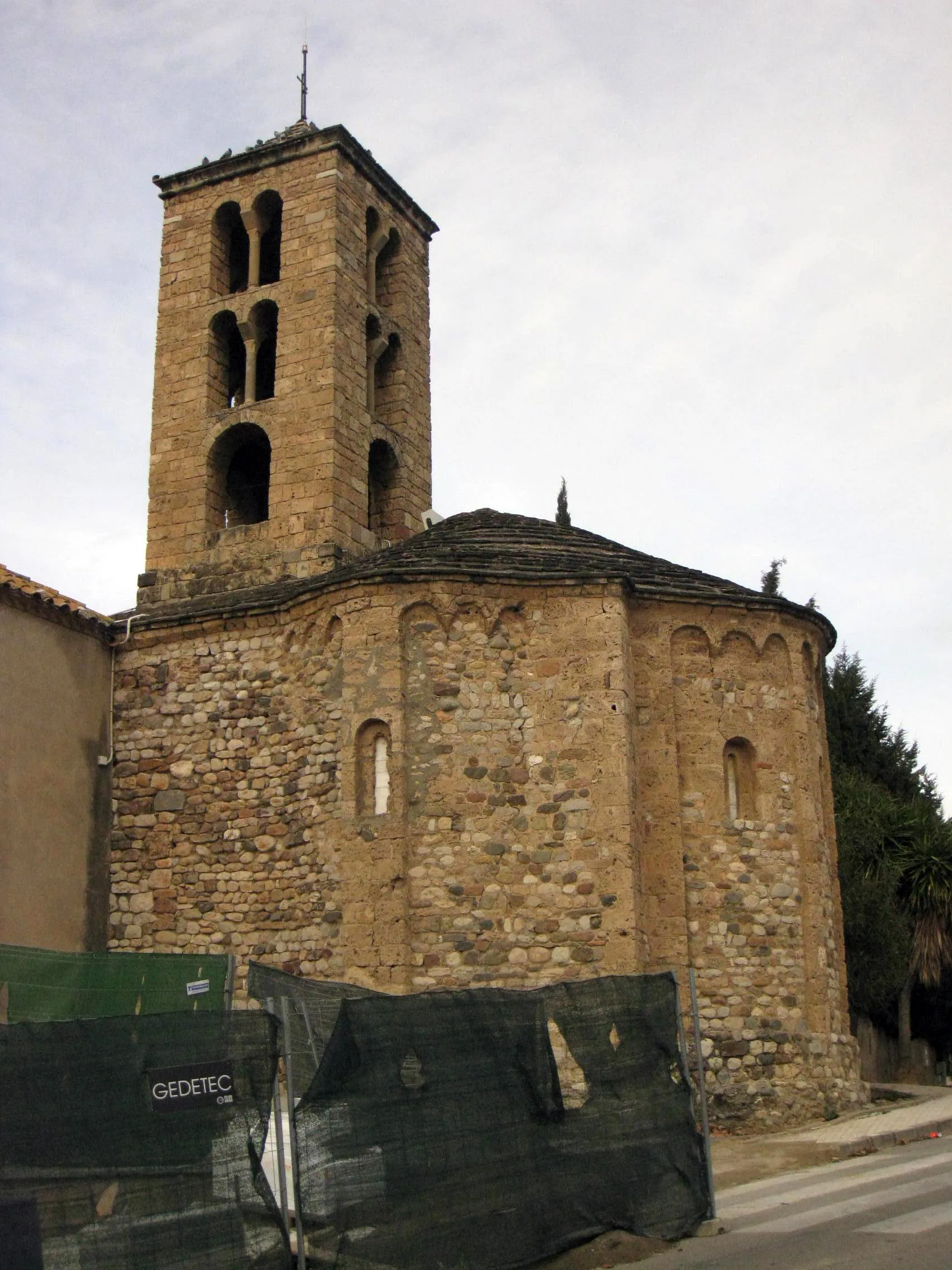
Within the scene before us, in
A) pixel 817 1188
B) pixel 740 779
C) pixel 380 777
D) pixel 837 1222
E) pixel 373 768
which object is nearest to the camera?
pixel 837 1222

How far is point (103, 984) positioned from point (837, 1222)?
6102 millimetres

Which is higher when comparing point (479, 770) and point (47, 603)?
point (47, 603)

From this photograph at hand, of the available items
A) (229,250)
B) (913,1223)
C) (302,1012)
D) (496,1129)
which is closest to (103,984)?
(302,1012)

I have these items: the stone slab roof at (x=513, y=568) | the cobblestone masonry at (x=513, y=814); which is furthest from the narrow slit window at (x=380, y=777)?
the stone slab roof at (x=513, y=568)

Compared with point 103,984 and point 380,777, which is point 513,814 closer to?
point 380,777

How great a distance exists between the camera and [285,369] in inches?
786

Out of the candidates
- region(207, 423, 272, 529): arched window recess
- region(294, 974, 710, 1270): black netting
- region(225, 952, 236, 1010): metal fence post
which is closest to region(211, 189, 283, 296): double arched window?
region(207, 423, 272, 529): arched window recess

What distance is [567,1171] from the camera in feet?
28.3

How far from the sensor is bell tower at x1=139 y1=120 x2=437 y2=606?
1930 cm

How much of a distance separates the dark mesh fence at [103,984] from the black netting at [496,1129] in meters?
2.08

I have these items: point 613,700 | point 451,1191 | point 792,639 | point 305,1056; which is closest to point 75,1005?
point 305,1056

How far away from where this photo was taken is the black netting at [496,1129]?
7.53 metres

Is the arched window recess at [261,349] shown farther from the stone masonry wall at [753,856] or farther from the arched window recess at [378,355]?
the stone masonry wall at [753,856]

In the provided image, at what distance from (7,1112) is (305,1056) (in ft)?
6.98
